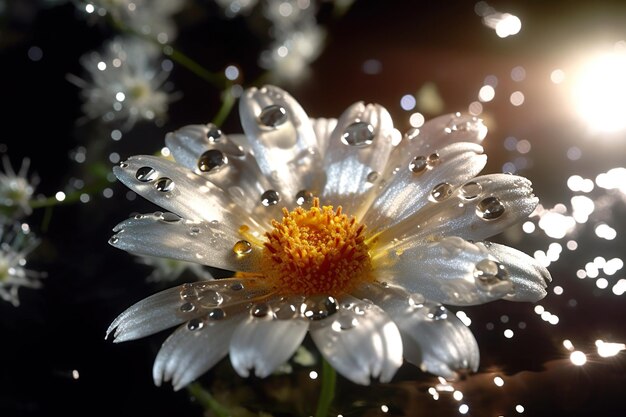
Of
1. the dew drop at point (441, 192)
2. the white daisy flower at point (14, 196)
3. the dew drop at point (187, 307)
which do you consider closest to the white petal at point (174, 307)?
the dew drop at point (187, 307)

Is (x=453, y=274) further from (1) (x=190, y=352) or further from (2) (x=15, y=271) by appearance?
(2) (x=15, y=271)

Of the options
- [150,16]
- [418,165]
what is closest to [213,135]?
[418,165]

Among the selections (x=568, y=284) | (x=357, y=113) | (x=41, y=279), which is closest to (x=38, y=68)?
(x=41, y=279)

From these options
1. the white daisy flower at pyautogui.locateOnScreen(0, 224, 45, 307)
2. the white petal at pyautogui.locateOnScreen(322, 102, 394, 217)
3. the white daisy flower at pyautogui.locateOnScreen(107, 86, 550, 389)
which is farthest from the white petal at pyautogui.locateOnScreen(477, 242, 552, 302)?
the white daisy flower at pyautogui.locateOnScreen(0, 224, 45, 307)

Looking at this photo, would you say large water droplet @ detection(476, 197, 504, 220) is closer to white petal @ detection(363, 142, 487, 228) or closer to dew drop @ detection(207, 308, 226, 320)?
white petal @ detection(363, 142, 487, 228)

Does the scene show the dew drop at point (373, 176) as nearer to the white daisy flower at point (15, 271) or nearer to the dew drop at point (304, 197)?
the dew drop at point (304, 197)

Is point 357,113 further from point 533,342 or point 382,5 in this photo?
point 382,5
